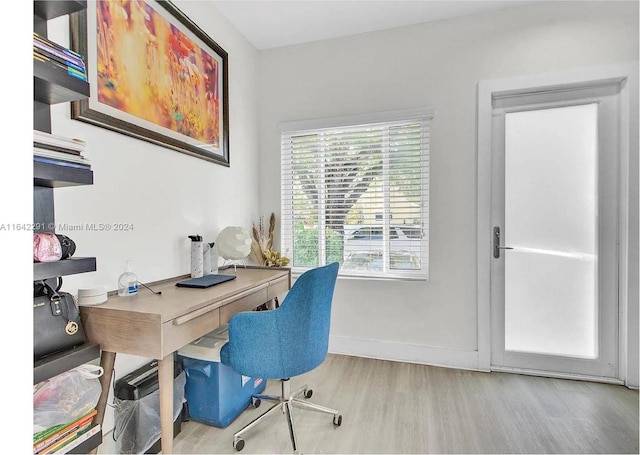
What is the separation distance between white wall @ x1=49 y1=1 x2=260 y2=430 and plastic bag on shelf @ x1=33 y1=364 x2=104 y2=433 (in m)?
0.38

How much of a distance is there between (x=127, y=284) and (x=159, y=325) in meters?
0.47

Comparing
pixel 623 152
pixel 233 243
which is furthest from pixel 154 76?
pixel 623 152

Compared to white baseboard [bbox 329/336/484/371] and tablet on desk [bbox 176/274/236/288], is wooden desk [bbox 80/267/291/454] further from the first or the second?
white baseboard [bbox 329/336/484/371]

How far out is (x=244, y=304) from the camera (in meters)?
1.79

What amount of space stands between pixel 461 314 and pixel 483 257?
47cm

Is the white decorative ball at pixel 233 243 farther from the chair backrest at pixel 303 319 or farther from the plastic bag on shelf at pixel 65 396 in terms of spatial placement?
the plastic bag on shelf at pixel 65 396

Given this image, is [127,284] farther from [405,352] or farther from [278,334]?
[405,352]

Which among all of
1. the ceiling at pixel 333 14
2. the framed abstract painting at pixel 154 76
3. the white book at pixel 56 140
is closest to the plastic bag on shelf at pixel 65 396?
the white book at pixel 56 140

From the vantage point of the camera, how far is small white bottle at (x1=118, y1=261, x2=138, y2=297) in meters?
1.52

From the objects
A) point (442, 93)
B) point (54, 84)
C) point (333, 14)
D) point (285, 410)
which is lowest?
point (285, 410)

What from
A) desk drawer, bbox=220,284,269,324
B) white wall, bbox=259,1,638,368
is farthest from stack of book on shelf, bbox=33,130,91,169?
white wall, bbox=259,1,638,368

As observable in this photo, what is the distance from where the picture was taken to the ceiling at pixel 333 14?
234cm

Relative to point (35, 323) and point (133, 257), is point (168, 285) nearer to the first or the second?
point (133, 257)
